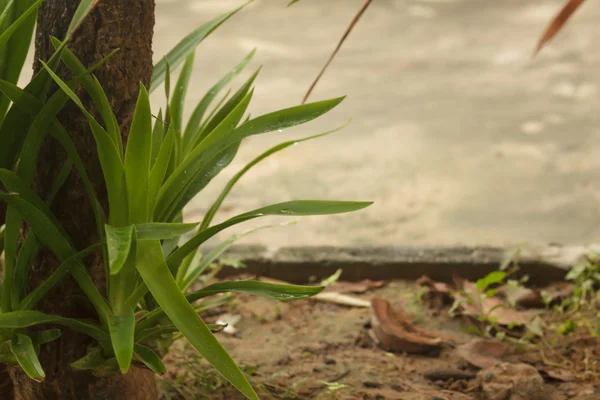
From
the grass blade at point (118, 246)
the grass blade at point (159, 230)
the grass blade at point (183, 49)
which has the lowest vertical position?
the grass blade at point (159, 230)

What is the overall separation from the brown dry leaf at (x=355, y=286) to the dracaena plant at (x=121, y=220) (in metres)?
1.02

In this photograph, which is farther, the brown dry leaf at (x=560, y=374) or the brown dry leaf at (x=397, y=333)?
the brown dry leaf at (x=397, y=333)

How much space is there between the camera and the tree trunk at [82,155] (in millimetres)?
1128

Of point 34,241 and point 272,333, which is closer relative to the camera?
point 34,241

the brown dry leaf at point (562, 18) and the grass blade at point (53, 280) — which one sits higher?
the brown dry leaf at point (562, 18)

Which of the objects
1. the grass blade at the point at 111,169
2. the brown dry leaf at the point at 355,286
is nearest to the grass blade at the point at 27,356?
the grass blade at the point at 111,169

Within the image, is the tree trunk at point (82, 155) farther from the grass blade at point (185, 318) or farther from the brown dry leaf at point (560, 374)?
the brown dry leaf at point (560, 374)

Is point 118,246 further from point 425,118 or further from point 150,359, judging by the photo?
point 425,118

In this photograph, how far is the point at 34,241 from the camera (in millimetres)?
1112

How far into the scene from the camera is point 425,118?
3.86 meters

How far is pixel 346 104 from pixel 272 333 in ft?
7.95

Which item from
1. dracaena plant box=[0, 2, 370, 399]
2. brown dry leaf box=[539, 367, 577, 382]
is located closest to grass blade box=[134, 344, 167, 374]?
dracaena plant box=[0, 2, 370, 399]

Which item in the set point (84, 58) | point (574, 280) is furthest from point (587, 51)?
point (84, 58)

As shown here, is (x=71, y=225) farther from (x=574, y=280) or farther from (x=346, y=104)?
(x=346, y=104)
